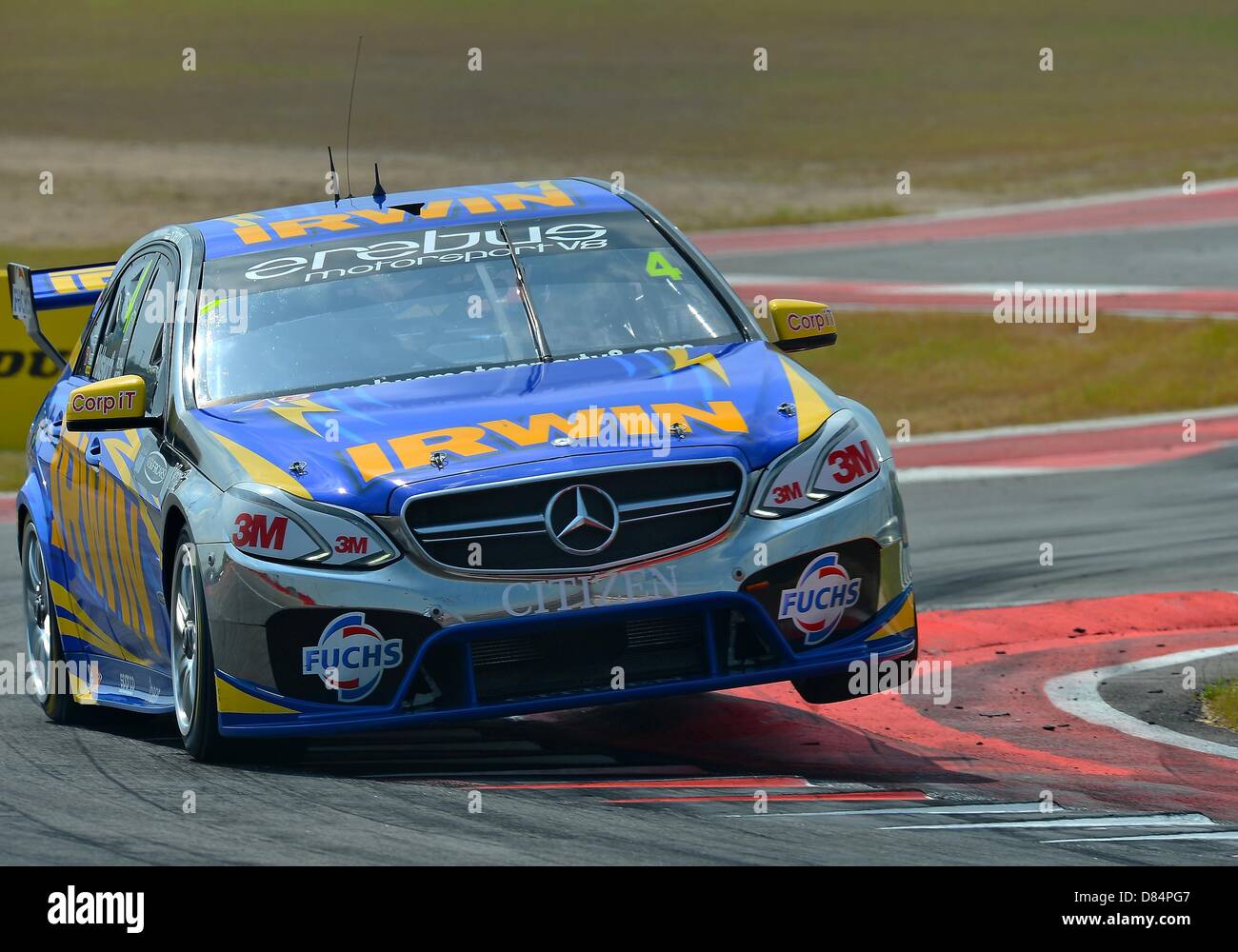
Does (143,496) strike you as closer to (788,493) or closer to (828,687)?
(788,493)

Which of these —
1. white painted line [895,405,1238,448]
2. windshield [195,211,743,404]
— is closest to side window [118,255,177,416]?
windshield [195,211,743,404]

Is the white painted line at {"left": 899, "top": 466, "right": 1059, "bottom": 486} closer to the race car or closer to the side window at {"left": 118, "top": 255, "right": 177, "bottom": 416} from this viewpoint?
the race car

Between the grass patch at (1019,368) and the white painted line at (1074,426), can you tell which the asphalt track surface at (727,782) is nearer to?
the white painted line at (1074,426)

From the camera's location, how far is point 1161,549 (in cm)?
1174

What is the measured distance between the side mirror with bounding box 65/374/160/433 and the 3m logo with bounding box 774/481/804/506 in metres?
2.08

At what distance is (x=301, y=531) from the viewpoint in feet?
20.7

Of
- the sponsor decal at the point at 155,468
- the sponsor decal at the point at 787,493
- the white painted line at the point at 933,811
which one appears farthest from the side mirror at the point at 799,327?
the sponsor decal at the point at 155,468

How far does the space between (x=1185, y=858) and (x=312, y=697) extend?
2469 millimetres

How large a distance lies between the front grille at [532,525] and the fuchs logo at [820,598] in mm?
442

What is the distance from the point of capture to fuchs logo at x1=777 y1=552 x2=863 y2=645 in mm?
6535

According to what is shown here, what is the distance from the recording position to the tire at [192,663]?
257 inches

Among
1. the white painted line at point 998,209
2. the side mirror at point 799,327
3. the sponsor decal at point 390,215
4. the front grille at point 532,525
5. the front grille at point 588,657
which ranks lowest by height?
the front grille at point 588,657

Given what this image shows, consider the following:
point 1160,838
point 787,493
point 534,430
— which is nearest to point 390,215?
point 534,430

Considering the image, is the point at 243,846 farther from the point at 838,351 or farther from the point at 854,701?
the point at 838,351
